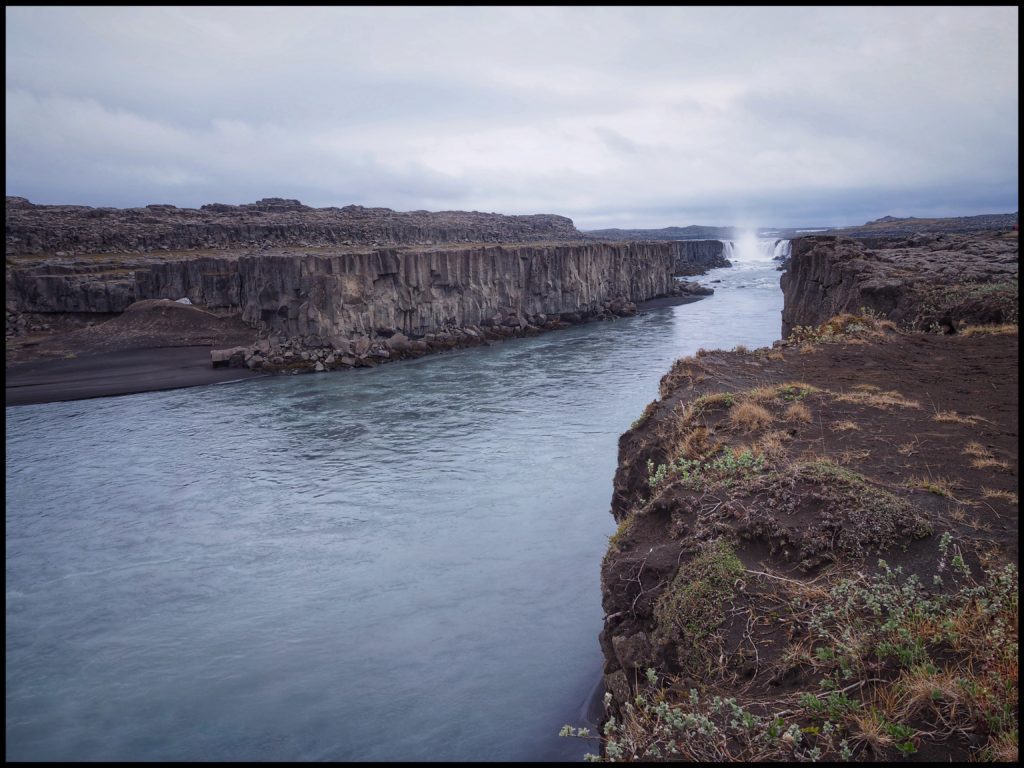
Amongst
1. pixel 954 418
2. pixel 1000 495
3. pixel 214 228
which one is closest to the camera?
pixel 1000 495

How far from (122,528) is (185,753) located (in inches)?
342

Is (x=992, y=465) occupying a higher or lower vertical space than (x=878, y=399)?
lower

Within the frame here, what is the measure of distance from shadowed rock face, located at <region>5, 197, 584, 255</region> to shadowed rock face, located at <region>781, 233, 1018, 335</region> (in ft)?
158

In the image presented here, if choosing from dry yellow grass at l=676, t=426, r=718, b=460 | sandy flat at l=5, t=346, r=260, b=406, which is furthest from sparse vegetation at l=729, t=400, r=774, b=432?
sandy flat at l=5, t=346, r=260, b=406

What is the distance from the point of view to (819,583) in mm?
5219

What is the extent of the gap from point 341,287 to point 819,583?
33.8 metres

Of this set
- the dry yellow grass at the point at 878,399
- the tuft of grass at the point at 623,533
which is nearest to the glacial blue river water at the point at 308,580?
the tuft of grass at the point at 623,533

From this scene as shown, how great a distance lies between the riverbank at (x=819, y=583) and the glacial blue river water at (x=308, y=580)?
9.46ft

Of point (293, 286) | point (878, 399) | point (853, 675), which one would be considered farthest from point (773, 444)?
point (293, 286)

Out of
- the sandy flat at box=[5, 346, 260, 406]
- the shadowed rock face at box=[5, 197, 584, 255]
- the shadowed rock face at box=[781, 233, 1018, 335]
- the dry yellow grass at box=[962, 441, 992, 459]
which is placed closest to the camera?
the dry yellow grass at box=[962, 441, 992, 459]

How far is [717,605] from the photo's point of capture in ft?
17.2

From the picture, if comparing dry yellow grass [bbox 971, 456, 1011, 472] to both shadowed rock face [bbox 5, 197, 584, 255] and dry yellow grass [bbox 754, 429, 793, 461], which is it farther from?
shadowed rock face [bbox 5, 197, 584, 255]

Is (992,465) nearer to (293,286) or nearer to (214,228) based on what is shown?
(293,286)

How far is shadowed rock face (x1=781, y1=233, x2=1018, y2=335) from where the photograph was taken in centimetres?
1515
